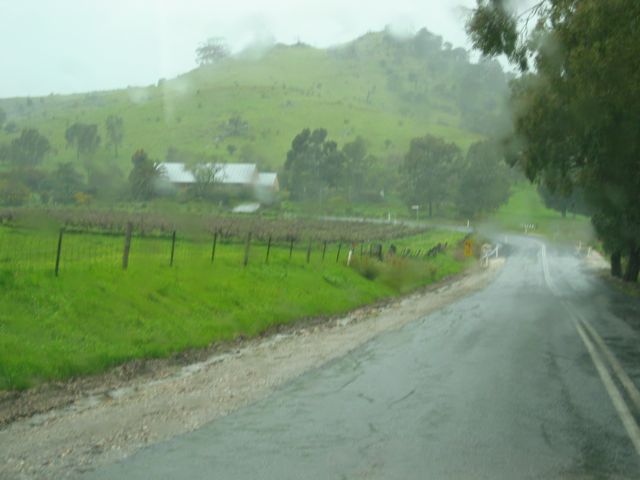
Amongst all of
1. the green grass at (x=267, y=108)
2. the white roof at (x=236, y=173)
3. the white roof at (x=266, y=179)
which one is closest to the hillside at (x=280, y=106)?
the green grass at (x=267, y=108)

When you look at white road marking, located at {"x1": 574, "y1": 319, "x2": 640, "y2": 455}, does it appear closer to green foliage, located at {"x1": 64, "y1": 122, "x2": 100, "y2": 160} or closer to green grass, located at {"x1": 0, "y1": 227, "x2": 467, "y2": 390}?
green grass, located at {"x1": 0, "y1": 227, "x2": 467, "y2": 390}

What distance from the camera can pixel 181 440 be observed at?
700 centimetres

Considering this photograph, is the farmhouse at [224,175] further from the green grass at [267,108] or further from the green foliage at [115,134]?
the green foliage at [115,134]

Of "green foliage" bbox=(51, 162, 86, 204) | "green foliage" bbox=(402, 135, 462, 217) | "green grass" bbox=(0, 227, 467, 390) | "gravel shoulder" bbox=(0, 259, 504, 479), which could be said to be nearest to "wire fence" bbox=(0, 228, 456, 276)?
"green grass" bbox=(0, 227, 467, 390)

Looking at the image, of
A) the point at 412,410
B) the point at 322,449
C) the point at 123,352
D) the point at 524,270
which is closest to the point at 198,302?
the point at 123,352

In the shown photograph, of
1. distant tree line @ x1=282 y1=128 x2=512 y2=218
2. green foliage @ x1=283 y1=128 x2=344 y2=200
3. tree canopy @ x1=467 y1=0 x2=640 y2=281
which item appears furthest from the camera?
distant tree line @ x1=282 y1=128 x2=512 y2=218

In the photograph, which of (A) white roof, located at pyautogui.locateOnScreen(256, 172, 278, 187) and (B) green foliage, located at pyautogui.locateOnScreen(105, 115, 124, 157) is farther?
(A) white roof, located at pyautogui.locateOnScreen(256, 172, 278, 187)

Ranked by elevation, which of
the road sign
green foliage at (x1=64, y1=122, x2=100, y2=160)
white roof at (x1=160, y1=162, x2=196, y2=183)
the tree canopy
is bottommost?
the road sign

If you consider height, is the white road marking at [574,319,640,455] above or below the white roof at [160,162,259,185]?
below

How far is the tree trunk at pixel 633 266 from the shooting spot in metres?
33.9

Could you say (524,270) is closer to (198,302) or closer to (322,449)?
(198,302)

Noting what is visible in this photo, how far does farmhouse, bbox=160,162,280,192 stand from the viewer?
34.1m

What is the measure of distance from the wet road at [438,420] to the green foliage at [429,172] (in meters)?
79.7

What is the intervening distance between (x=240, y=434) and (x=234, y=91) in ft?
376
